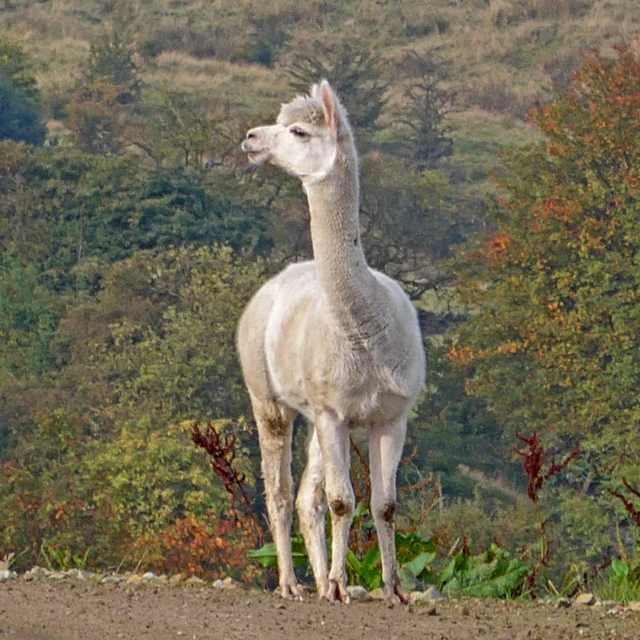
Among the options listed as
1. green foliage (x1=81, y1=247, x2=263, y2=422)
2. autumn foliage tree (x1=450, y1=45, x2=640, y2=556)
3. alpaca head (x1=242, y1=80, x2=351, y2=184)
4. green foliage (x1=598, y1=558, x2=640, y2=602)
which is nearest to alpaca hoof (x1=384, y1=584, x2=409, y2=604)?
green foliage (x1=598, y1=558, x2=640, y2=602)

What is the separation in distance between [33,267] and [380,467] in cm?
4094

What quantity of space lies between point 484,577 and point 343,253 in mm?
2081

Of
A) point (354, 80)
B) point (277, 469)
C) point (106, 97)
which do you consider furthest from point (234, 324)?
point (106, 97)

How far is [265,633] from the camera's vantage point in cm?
836

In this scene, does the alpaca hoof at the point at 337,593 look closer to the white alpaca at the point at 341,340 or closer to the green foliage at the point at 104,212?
the white alpaca at the point at 341,340

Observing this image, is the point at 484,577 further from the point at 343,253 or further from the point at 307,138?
the point at 307,138

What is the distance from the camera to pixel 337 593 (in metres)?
9.84

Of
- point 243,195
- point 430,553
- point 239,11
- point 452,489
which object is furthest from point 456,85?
point 430,553

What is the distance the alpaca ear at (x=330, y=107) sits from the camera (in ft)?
32.3

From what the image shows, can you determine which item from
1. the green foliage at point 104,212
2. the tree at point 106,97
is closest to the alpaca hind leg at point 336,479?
the green foliage at point 104,212

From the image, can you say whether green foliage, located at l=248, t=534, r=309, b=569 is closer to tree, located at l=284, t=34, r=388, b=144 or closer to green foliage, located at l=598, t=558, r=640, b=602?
green foliage, located at l=598, t=558, r=640, b=602

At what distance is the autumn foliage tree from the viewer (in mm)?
44406

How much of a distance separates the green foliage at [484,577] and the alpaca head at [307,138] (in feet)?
7.71

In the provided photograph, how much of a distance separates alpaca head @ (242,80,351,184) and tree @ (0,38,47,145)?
194 feet
